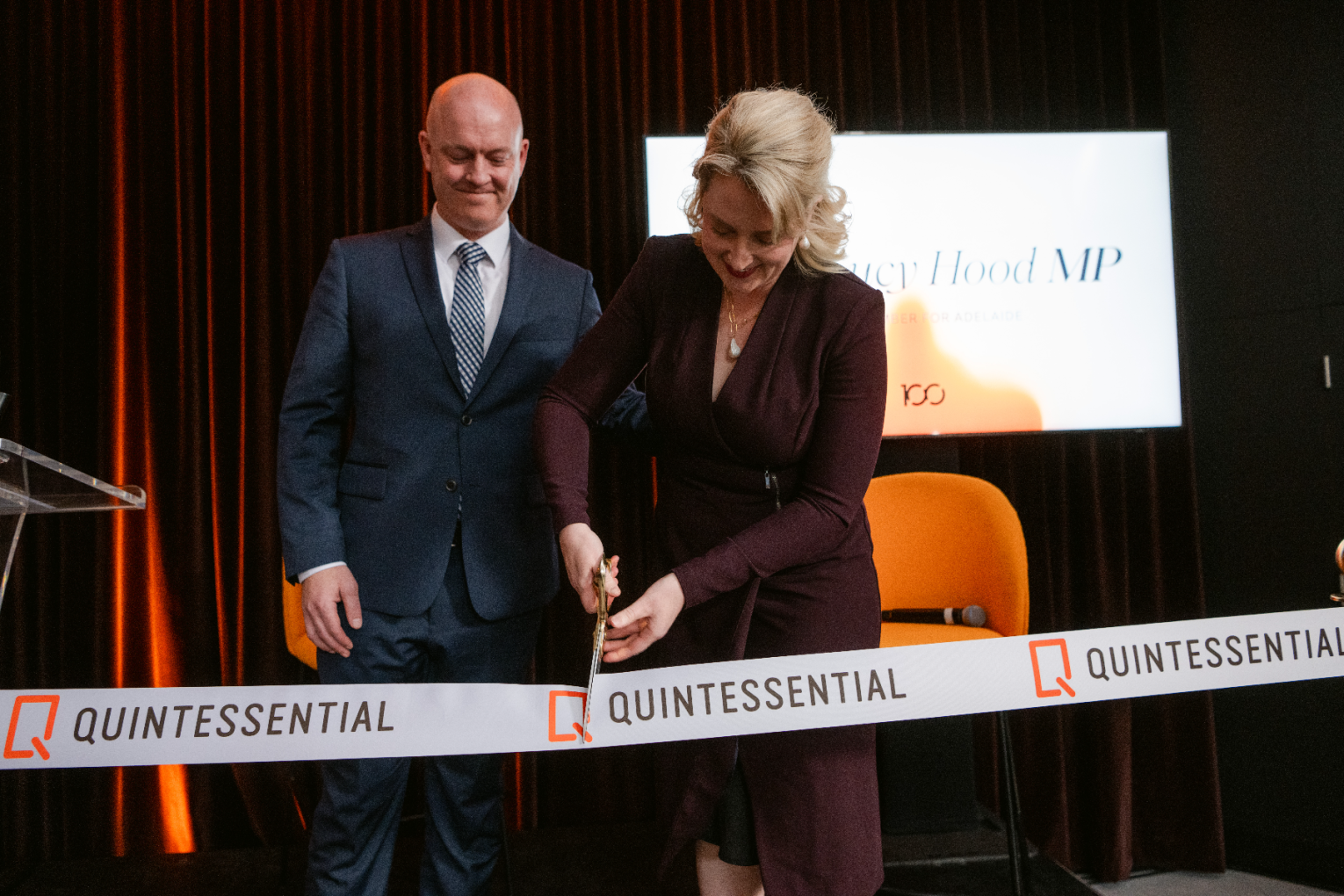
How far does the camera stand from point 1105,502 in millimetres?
2979

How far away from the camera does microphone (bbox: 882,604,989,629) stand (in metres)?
2.30

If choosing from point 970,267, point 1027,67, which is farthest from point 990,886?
point 1027,67

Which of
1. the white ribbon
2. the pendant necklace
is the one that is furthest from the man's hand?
the pendant necklace

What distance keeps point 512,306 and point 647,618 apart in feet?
2.45

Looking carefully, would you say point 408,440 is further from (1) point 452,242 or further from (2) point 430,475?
(1) point 452,242

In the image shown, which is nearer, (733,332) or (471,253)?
(733,332)

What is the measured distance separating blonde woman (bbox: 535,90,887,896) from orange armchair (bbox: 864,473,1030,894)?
83 centimetres

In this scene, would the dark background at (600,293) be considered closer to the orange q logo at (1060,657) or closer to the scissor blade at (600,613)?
the orange q logo at (1060,657)

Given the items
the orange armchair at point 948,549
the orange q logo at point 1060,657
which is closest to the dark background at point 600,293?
the orange armchair at point 948,549

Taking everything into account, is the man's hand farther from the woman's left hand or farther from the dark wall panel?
the dark wall panel

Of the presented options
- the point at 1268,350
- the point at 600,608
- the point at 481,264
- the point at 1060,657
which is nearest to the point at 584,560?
the point at 600,608

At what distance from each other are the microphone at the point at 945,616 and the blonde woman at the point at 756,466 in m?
0.97

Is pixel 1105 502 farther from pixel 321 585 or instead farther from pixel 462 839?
pixel 321 585

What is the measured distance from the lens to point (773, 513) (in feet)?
4.50
